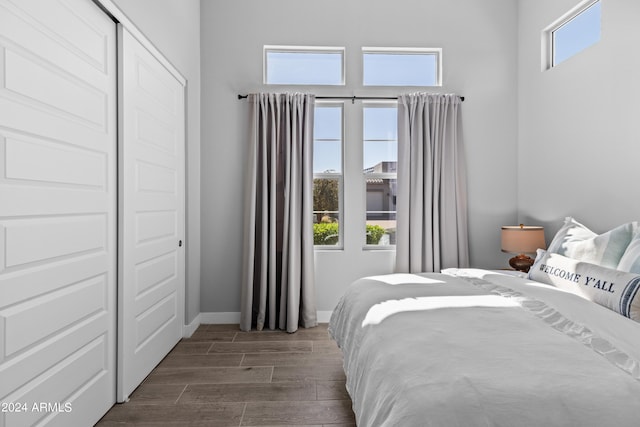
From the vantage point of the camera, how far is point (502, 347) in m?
1.25

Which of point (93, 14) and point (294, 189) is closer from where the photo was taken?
point (93, 14)

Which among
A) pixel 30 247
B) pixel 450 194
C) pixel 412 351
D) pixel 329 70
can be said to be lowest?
pixel 412 351

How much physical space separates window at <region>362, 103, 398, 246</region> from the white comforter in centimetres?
189

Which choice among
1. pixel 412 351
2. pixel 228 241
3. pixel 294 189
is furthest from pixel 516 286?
pixel 228 241

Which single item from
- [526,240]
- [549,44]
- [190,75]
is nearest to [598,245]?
[526,240]

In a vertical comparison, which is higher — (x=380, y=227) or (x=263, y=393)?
(x=380, y=227)

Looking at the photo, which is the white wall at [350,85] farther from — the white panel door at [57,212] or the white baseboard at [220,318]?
the white panel door at [57,212]

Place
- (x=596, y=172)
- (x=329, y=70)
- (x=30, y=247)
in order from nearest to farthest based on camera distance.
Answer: (x=30, y=247) → (x=596, y=172) → (x=329, y=70)

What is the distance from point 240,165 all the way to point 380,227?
1510mm

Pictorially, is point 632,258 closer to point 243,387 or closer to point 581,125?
point 581,125

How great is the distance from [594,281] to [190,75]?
3.26 metres

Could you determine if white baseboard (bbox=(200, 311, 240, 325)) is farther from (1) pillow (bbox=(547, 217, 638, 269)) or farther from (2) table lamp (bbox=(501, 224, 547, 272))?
(1) pillow (bbox=(547, 217, 638, 269))

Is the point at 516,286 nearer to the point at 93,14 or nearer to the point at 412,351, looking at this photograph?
the point at 412,351

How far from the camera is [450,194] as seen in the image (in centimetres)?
367
